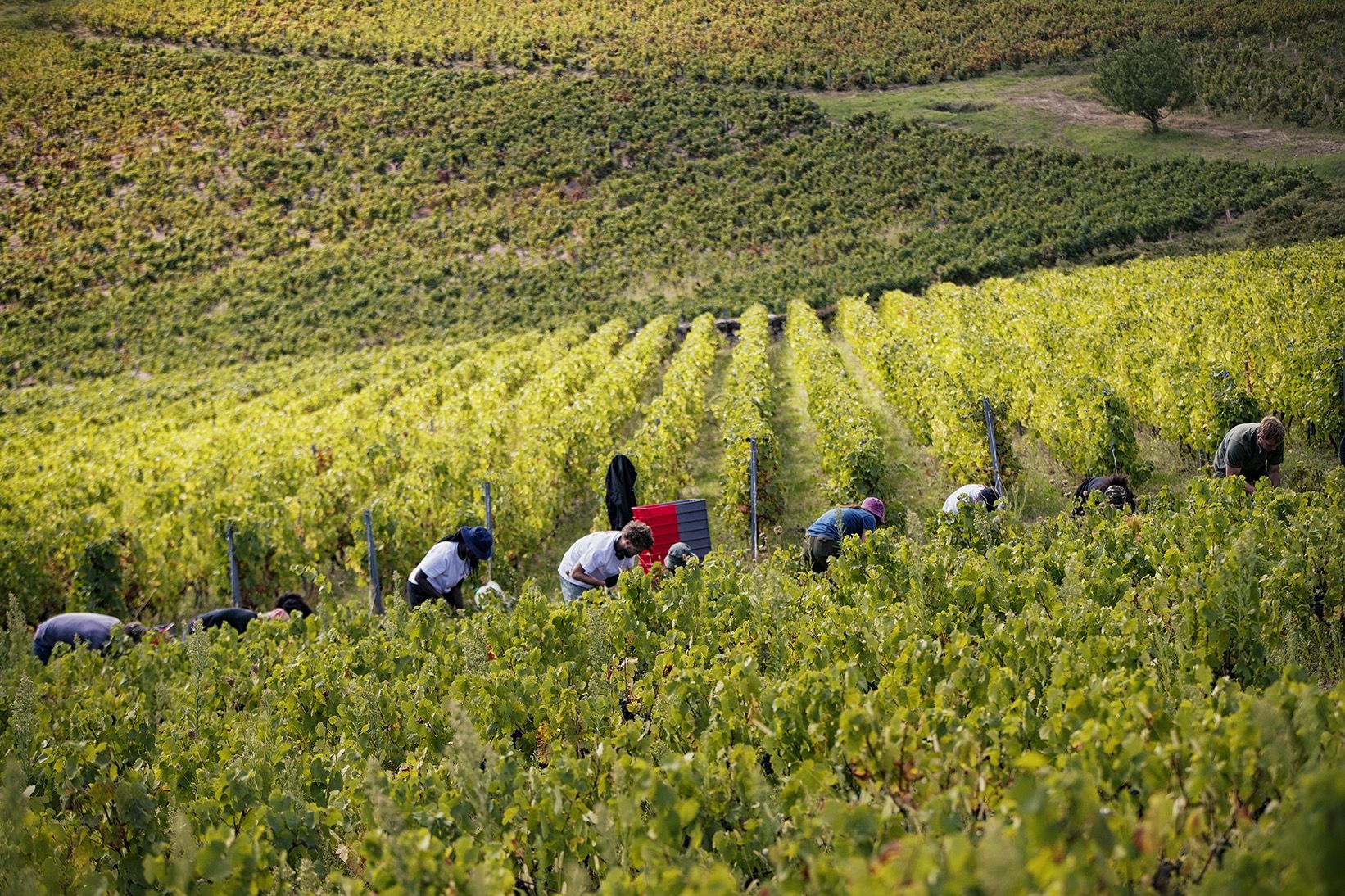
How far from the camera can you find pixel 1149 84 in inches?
1984

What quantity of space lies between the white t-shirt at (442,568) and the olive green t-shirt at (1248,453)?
257 inches

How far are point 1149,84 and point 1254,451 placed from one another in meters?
49.0

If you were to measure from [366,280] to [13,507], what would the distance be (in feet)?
121

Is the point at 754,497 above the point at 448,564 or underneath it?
underneath

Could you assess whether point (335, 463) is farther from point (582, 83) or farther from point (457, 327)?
point (582, 83)

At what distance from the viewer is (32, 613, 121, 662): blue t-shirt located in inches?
377

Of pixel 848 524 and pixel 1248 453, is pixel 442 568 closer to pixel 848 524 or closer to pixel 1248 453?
pixel 848 524

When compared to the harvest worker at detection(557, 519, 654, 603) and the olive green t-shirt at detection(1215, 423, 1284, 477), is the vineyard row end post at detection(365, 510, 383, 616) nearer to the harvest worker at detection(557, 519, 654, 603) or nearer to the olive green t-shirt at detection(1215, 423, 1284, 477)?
the harvest worker at detection(557, 519, 654, 603)

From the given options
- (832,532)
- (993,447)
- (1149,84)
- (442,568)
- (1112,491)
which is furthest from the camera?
(1149,84)

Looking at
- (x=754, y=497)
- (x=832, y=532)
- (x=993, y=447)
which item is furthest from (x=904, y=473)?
(x=832, y=532)

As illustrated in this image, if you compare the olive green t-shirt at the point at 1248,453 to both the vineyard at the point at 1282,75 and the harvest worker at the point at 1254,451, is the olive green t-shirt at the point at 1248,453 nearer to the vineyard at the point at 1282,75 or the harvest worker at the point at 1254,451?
the harvest worker at the point at 1254,451

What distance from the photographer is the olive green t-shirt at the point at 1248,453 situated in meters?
8.38

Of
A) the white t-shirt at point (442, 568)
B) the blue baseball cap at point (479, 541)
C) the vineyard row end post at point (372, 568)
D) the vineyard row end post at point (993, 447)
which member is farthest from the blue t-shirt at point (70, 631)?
the vineyard row end post at point (993, 447)

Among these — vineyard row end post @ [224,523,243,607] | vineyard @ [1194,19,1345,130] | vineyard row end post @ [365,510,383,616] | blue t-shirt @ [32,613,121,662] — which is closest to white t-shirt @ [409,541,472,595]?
vineyard row end post @ [365,510,383,616]
